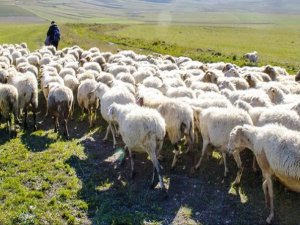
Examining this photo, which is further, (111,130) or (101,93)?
(101,93)

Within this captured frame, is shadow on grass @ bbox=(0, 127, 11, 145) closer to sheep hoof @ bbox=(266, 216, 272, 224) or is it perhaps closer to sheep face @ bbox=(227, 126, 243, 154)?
sheep face @ bbox=(227, 126, 243, 154)

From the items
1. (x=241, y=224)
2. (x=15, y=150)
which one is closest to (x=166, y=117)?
(x=241, y=224)

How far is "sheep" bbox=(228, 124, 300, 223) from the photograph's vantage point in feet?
30.6

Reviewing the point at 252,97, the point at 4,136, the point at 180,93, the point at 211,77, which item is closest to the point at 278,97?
the point at 252,97

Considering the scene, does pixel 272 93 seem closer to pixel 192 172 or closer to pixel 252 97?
pixel 252 97

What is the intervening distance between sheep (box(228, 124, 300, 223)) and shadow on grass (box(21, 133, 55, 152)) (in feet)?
24.5

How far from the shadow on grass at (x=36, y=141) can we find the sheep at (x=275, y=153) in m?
7.48

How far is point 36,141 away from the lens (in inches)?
589

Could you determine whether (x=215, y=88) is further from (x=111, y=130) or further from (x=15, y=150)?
(x=15, y=150)

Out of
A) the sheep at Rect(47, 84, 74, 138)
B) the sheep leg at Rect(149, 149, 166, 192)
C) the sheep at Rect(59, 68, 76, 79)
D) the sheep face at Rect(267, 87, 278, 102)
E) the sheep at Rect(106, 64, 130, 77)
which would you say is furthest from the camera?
the sheep at Rect(106, 64, 130, 77)

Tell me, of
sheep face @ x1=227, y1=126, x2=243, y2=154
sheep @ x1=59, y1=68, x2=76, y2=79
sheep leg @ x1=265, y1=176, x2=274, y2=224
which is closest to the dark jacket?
sheep @ x1=59, y1=68, x2=76, y2=79

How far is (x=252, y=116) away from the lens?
503 inches

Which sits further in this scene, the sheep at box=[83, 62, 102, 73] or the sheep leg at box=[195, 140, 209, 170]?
the sheep at box=[83, 62, 102, 73]

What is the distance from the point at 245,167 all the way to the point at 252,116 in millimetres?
1655
